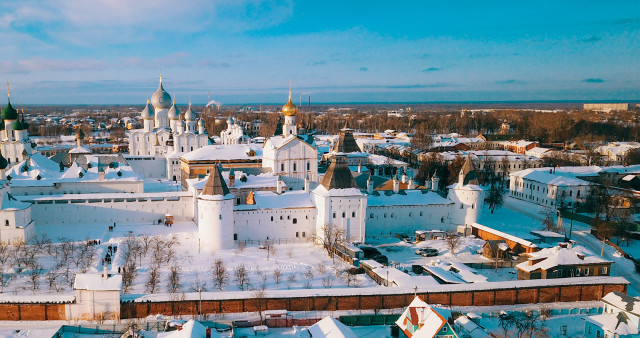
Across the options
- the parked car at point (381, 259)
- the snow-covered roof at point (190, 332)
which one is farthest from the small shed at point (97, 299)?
the parked car at point (381, 259)

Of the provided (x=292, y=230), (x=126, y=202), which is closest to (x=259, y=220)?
(x=292, y=230)

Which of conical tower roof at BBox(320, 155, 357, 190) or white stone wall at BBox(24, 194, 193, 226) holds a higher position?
conical tower roof at BBox(320, 155, 357, 190)

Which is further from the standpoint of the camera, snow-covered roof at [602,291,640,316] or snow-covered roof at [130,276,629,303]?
snow-covered roof at [130,276,629,303]

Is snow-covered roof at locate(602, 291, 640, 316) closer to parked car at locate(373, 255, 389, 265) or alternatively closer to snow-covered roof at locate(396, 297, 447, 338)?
snow-covered roof at locate(396, 297, 447, 338)

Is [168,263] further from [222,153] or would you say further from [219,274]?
[222,153]

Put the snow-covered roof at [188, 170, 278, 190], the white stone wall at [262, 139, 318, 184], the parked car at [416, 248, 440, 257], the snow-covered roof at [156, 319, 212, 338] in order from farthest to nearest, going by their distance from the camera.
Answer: the white stone wall at [262, 139, 318, 184], the snow-covered roof at [188, 170, 278, 190], the parked car at [416, 248, 440, 257], the snow-covered roof at [156, 319, 212, 338]

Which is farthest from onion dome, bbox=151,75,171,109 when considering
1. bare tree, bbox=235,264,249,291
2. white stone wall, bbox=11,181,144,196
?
bare tree, bbox=235,264,249,291

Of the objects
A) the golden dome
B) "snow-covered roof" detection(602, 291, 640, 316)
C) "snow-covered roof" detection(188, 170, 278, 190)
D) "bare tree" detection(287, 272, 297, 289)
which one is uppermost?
the golden dome

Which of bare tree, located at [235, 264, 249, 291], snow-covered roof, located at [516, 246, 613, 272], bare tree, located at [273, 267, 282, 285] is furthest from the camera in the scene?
snow-covered roof, located at [516, 246, 613, 272]
